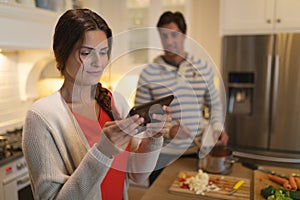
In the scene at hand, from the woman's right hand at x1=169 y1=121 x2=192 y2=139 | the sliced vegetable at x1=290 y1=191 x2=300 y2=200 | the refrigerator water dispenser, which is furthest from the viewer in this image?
the refrigerator water dispenser

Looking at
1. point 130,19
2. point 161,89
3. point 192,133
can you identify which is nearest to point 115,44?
point 192,133

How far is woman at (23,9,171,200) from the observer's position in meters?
0.61

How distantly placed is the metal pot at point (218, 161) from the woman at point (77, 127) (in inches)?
22.8

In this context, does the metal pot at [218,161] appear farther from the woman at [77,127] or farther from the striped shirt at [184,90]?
the woman at [77,127]

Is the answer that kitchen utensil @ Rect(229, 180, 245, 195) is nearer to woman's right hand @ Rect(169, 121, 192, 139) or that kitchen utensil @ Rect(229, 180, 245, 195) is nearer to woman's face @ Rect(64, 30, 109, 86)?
woman's right hand @ Rect(169, 121, 192, 139)

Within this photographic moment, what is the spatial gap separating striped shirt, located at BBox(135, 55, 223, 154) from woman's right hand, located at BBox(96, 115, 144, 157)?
0.74 feet

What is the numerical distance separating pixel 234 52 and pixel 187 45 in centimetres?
150

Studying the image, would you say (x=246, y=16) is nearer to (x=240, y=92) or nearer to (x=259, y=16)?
(x=259, y=16)

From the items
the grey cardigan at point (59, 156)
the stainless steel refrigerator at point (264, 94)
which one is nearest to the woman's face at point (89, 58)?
the grey cardigan at point (59, 156)

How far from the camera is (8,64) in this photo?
1.97 m

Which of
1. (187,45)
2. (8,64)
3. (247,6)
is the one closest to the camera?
(187,45)

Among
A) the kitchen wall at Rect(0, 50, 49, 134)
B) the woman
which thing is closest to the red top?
the woman

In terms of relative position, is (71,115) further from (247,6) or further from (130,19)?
(130,19)

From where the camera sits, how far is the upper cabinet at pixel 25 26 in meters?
1.52
